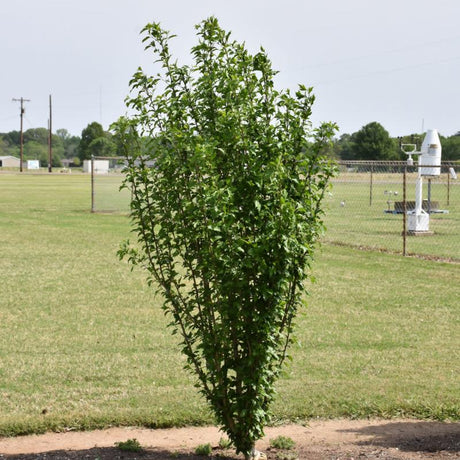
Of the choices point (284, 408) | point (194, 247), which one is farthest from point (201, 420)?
point (194, 247)

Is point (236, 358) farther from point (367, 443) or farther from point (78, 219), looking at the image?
point (78, 219)

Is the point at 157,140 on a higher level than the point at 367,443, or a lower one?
higher

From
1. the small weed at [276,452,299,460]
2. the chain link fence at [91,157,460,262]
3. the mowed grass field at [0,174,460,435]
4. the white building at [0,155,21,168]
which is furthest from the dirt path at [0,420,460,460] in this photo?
the white building at [0,155,21,168]

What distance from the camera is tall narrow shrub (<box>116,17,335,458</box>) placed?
13.2 feet

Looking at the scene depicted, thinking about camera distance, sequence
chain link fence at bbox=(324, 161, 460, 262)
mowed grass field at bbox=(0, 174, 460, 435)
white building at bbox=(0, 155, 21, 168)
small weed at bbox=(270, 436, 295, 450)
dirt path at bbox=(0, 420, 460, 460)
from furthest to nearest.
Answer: white building at bbox=(0, 155, 21, 168), chain link fence at bbox=(324, 161, 460, 262), mowed grass field at bbox=(0, 174, 460, 435), small weed at bbox=(270, 436, 295, 450), dirt path at bbox=(0, 420, 460, 460)

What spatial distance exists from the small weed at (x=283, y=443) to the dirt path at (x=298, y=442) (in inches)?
1.8

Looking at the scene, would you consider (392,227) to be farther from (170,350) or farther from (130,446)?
(130,446)

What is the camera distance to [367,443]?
502 cm

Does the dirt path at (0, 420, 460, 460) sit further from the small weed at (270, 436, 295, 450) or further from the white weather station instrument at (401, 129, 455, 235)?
the white weather station instrument at (401, 129, 455, 235)

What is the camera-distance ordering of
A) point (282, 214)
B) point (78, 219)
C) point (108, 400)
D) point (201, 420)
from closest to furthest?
point (282, 214)
point (201, 420)
point (108, 400)
point (78, 219)

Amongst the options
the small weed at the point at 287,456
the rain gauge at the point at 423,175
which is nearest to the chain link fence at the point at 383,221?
the rain gauge at the point at 423,175

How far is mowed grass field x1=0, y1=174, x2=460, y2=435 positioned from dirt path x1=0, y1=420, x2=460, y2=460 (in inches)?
7.2

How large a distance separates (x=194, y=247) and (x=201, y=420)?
1.86 metres

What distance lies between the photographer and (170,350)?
7.65 metres
